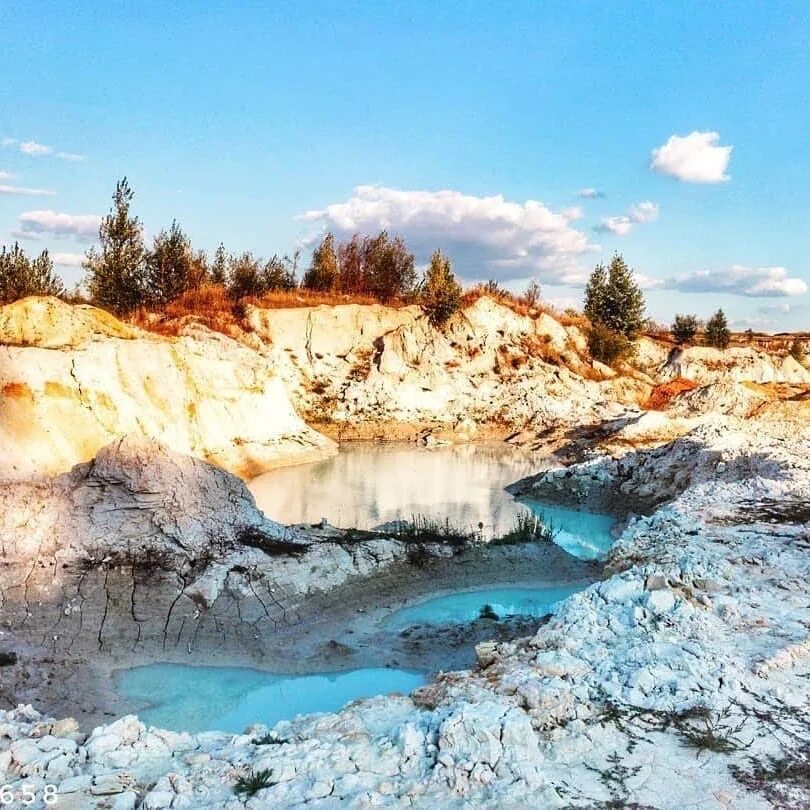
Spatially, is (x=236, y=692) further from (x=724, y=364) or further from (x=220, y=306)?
(x=724, y=364)

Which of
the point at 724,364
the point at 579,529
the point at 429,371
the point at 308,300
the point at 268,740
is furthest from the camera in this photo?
the point at 724,364

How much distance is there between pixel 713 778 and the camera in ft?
16.6

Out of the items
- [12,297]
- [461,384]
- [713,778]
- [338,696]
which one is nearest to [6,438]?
[338,696]

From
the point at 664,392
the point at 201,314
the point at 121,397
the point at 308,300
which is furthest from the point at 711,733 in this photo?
the point at 664,392

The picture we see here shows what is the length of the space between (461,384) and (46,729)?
29.7 meters

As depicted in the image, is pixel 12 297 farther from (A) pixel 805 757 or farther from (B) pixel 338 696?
(A) pixel 805 757

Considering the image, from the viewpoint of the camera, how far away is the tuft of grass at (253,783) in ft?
16.4

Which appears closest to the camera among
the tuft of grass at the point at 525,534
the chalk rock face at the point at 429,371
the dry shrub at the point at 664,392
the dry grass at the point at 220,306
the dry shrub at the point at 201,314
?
the tuft of grass at the point at 525,534

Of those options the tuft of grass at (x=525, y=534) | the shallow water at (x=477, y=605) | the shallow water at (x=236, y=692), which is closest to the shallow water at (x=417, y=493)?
the tuft of grass at (x=525, y=534)

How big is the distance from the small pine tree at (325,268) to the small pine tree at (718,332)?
28.2 metres

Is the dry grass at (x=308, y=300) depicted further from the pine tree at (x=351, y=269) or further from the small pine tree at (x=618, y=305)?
the small pine tree at (x=618, y=305)

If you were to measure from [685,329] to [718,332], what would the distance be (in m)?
2.98

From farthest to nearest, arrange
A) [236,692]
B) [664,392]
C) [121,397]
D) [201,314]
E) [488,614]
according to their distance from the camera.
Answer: [664,392]
[201,314]
[121,397]
[488,614]
[236,692]

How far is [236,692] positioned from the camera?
28.6 feet
